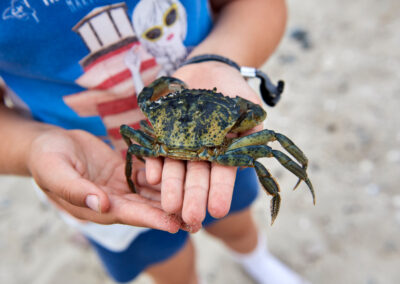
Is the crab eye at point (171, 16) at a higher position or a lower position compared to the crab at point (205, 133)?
higher

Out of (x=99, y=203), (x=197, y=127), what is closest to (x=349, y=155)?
(x=197, y=127)

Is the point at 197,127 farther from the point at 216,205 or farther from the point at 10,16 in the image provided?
→ the point at 10,16

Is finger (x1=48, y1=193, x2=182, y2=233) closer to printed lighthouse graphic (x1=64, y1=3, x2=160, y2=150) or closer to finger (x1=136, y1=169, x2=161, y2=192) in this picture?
finger (x1=136, y1=169, x2=161, y2=192)

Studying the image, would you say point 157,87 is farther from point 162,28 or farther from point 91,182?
point 91,182

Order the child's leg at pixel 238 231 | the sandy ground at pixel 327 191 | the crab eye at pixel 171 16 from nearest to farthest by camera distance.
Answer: the crab eye at pixel 171 16, the child's leg at pixel 238 231, the sandy ground at pixel 327 191

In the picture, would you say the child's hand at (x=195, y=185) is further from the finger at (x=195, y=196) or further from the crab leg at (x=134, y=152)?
the crab leg at (x=134, y=152)

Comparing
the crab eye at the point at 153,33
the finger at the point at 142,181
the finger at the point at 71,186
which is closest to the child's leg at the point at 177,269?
the finger at the point at 142,181
